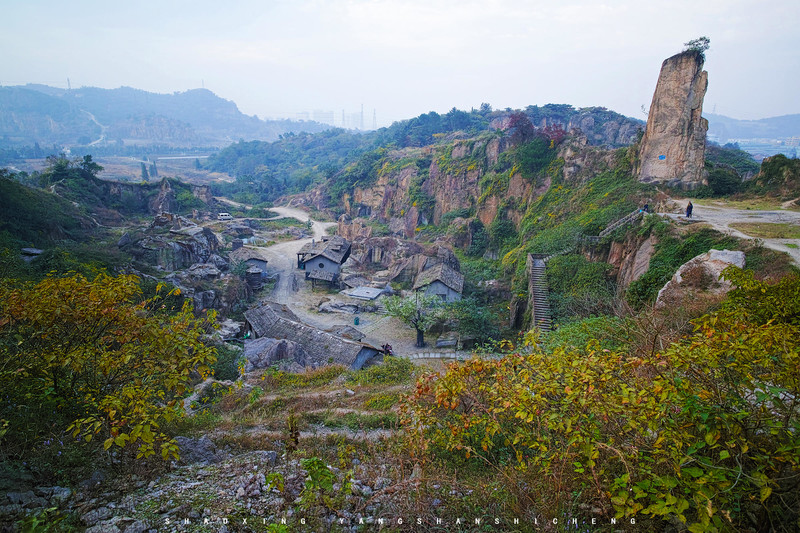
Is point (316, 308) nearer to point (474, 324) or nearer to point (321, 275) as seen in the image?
point (321, 275)

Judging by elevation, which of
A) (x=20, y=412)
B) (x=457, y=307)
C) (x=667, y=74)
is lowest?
(x=457, y=307)

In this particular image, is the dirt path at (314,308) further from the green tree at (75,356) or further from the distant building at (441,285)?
the green tree at (75,356)

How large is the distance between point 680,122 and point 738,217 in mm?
9683

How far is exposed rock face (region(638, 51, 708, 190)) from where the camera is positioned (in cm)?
2364

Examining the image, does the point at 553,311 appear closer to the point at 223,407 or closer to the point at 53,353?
the point at 223,407

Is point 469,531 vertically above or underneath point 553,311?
above

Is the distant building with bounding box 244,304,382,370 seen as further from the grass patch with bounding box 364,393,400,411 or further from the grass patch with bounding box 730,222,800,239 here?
the grass patch with bounding box 730,222,800,239

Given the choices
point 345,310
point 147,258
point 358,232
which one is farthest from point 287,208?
point 345,310

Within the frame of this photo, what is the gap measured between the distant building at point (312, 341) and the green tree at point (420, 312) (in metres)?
3.51

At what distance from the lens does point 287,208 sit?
7438 cm

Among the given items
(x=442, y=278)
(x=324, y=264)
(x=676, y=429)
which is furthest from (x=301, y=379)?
(x=324, y=264)

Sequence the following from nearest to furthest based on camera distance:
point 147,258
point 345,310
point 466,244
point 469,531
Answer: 1. point 469,531
2. point 345,310
3. point 147,258
4. point 466,244

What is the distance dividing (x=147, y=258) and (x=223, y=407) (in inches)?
1039

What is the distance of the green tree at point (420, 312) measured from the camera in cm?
2270
